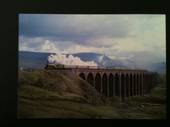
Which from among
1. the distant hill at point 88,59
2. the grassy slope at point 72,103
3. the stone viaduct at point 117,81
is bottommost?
the grassy slope at point 72,103

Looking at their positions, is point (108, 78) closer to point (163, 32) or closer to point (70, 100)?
point (70, 100)

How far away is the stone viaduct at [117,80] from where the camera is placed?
3256 mm

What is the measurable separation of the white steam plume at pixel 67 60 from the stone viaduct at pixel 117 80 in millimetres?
51

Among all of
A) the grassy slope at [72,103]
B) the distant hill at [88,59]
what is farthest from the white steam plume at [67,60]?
the grassy slope at [72,103]

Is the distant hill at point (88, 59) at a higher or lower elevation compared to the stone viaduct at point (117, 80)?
higher

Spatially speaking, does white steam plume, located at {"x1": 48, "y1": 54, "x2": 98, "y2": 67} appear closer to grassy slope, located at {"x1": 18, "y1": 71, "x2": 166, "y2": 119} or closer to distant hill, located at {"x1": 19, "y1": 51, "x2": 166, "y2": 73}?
distant hill, located at {"x1": 19, "y1": 51, "x2": 166, "y2": 73}

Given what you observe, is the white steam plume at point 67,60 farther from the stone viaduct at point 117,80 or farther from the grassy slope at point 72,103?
the grassy slope at point 72,103

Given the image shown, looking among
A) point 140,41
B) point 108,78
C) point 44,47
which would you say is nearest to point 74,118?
point 108,78

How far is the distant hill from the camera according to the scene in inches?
129

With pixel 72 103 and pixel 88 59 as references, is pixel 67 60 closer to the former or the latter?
pixel 88 59

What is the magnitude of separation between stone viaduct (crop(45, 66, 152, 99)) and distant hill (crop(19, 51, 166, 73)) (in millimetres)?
52

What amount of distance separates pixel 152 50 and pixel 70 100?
3.17ft

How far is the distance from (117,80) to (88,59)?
0.36 m

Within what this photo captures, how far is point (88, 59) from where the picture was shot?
3273mm
